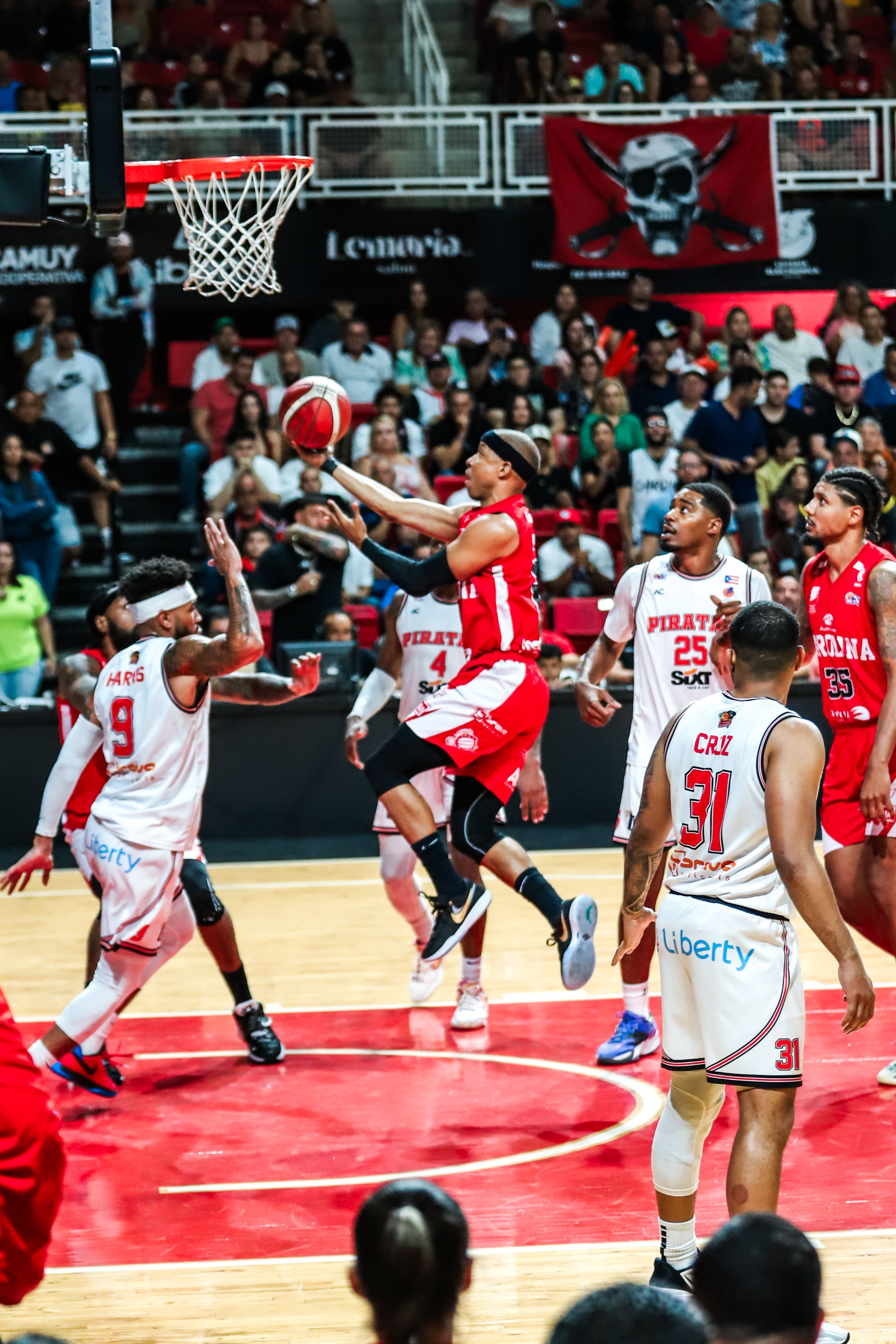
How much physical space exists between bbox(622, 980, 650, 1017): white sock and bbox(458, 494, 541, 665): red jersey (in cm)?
149

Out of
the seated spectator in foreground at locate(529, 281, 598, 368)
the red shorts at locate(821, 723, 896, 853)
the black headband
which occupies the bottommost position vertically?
the red shorts at locate(821, 723, 896, 853)

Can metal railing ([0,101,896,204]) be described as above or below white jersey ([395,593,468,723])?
above

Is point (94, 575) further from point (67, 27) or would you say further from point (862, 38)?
point (862, 38)

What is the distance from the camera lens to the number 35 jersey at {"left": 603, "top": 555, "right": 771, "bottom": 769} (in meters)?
6.95

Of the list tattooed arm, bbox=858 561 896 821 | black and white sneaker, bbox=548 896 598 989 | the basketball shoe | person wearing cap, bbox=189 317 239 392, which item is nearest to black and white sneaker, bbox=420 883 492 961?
black and white sneaker, bbox=548 896 598 989

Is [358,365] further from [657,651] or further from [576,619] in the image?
[657,651]

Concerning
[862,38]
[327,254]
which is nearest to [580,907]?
[327,254]

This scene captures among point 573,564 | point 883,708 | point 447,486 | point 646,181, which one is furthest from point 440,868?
point 646,181

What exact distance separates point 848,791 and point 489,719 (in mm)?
1457

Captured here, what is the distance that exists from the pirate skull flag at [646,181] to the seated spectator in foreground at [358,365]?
2.28m

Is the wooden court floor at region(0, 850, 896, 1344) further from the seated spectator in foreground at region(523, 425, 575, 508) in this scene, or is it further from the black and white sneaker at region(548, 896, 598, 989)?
the seated spectator in foreground at region(523, 425, 575, 508)

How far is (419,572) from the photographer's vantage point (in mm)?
6578

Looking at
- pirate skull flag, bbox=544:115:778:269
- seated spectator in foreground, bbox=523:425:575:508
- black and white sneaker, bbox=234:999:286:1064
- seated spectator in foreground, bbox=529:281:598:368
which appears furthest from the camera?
pirate skull flag, bbox=544:115:778:269

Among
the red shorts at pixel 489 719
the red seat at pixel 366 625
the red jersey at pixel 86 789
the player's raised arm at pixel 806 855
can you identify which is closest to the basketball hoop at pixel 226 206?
the red jersey at pixel 86 789
